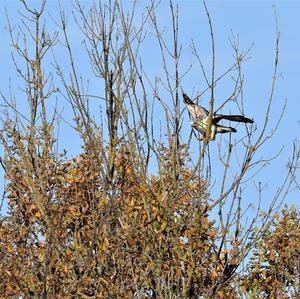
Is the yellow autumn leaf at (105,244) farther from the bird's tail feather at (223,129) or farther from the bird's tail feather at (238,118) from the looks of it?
the bird's tail feather at (238,118)

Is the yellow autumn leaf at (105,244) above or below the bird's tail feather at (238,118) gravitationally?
below

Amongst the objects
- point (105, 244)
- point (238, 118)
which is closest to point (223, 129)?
point (238, 118)

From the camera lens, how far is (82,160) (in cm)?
1304

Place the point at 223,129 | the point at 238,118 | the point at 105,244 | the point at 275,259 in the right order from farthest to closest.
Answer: the point at 275,259
the point at 223,129
the point at 238,118
the point at 105,244

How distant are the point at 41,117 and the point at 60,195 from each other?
106 cm

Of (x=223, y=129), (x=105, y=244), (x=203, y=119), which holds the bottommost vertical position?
(x=105, y=244)

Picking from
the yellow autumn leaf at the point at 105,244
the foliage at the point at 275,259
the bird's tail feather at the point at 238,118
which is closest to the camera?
the bird's tail feather at the point at 238,118

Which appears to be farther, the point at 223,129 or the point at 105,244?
the point at 223,129

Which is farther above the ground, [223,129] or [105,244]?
[223,129]

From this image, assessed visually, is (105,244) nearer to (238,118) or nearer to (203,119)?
(203,119)

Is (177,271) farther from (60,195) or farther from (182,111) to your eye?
(60,195)

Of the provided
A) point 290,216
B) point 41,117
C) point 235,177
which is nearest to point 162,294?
point 235,177

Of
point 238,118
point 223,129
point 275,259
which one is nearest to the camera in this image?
point 238,118

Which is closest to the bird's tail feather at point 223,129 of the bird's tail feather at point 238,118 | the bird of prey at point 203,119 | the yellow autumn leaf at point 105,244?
the bird of prey at point 203,119
